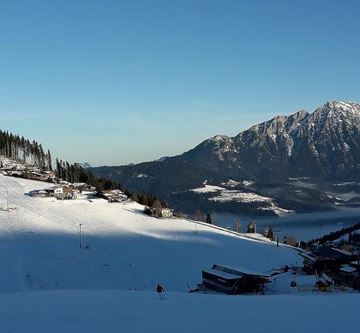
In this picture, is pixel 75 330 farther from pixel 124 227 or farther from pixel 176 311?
pixel 124 227

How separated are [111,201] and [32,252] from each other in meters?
54.6

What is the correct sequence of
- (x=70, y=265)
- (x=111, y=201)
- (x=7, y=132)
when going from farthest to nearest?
(x=7, y=132) < (x=111, y=201) < (x=70, y=265)

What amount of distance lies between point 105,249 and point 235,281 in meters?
31.9

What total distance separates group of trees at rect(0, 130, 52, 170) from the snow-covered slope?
62.1 meters

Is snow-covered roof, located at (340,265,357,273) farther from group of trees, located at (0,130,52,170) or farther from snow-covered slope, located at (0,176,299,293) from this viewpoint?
group of trees, located at (0,130,52,170)

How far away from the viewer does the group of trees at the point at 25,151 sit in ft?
567

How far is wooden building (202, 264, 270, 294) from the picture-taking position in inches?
1764

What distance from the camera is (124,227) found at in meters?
92.9

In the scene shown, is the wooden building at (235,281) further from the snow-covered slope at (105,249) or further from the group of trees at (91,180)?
the group of trees at (91,180)

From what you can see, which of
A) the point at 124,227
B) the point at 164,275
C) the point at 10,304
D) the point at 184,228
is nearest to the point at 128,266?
the point at 164,275

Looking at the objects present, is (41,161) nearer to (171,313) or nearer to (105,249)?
(105,249)

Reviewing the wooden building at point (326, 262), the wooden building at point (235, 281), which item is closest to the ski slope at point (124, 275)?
the wooden building at point (235, 281)

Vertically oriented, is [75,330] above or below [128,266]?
above

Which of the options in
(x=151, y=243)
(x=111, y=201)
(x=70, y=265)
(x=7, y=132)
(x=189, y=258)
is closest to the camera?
(x=70, y=265)
